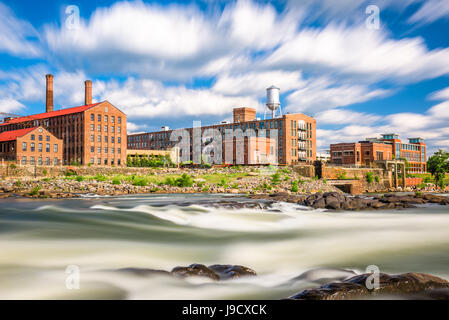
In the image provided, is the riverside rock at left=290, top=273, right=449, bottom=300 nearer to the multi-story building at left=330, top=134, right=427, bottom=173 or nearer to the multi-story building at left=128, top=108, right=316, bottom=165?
the multi-story building at left=128, top=108, right=316, bottom=165

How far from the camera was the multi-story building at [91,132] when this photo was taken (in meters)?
75.1

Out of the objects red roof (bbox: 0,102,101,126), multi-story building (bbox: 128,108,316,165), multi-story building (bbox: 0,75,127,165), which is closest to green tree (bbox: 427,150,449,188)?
multi-story building (bbox: 128,108,316,165)

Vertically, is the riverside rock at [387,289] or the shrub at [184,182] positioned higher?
the shrub at [184,182]

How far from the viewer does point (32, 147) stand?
66375mm

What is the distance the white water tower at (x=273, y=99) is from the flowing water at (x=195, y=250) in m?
80.7

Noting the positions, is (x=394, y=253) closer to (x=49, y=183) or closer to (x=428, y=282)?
(x=428, y=282)

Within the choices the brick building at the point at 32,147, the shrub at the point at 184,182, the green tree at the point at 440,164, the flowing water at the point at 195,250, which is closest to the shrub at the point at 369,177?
the green tree at the point at 440,164

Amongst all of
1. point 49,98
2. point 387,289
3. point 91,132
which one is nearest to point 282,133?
point 91,132

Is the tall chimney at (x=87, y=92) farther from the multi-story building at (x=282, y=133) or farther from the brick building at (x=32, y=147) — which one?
the multi-story building at (x=282, y=133)

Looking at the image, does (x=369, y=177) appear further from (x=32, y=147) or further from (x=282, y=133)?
(x=32, y=147)

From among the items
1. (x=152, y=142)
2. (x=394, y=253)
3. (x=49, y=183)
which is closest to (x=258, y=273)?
(x=394, y=253)

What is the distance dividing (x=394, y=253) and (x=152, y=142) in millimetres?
122746
